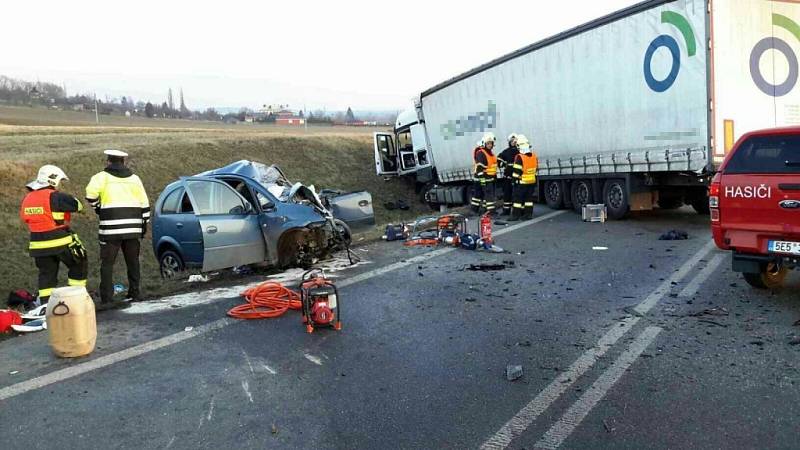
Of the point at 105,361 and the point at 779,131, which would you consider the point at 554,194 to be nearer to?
the point at 779,131

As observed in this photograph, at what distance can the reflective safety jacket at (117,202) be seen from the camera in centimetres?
681

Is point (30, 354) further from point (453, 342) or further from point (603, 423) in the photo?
point (603, 423)

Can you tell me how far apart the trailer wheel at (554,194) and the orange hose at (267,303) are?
10006 mm

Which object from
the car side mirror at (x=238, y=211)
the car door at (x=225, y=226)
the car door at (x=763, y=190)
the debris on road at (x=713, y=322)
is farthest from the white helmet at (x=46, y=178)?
the car door at (x=763, y=190)


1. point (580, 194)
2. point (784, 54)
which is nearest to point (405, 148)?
point (580, 194)

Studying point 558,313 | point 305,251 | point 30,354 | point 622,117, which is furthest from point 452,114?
point 30,354

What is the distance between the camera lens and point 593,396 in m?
4.15

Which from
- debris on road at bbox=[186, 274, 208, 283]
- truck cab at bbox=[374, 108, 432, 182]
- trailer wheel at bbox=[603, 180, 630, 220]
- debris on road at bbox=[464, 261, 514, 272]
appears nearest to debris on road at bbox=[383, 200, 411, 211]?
truck cab at bbox=[374, 108, 432, 182]

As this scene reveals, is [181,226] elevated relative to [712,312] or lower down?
elevated

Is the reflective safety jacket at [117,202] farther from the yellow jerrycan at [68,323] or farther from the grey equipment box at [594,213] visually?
the grey equipment box at [594,213]

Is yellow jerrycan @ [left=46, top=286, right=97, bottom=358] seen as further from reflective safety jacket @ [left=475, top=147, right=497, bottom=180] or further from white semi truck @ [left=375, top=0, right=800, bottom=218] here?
reflective safety jacket @ [left=475, top=147, right=497, bottom=180]

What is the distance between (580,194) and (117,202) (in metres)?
10.5

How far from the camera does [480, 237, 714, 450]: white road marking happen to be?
364 centimetres

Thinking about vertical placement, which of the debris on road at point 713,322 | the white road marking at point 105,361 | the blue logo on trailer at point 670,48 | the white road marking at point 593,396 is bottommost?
the white road marking at point 593,396
